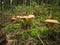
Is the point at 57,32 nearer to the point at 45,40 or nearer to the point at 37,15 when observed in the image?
the point at 45,40

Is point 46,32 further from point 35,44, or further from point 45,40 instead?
point 35,44

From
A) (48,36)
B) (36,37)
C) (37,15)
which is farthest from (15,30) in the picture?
(37,15)

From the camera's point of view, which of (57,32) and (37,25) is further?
(37,25)

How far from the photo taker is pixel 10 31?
557 cm

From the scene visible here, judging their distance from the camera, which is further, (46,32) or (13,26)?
(13,26)

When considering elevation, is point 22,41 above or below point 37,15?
below

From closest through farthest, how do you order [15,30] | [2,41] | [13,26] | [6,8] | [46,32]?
[2,41] → [46,32] → [15,30] → [13,26] → [6,8]

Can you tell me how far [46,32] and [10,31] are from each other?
156 cm

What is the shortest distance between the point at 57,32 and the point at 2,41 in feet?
6.70

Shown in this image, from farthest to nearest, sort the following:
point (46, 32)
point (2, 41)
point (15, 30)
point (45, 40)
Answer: point (15, 30), point (46, 32), point (45, 40), point (2, 41)

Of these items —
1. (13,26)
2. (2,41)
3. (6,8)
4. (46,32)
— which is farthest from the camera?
(6,8)

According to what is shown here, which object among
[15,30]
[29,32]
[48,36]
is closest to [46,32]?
[48,36]

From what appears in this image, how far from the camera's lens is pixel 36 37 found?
4805mm

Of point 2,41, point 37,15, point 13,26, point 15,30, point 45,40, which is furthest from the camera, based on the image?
point 37,15
